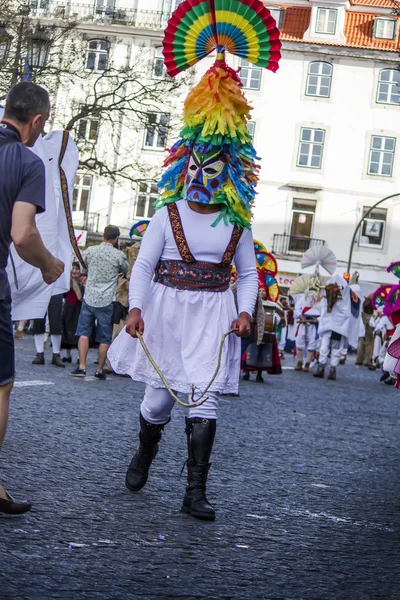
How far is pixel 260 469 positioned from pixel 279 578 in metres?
3.02

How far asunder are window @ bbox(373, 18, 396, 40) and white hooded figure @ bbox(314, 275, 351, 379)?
106ft

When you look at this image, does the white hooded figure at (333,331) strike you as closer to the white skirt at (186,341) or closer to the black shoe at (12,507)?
the white skirt at (186,341)

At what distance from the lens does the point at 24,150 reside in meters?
4.67

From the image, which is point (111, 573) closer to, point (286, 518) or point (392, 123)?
point (286, 518)

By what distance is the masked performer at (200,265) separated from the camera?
5770 mm

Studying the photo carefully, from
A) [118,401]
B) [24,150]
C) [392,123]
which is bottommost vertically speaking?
[118,401]

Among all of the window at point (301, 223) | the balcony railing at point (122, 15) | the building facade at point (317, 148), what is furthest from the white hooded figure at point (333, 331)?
the balcony railing at point (122, 15)

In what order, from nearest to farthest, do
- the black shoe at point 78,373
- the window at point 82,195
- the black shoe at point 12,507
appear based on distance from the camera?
1. the black shoe at point 12,507
2. the black shoe at point 78,373
3. the window at point 82,195

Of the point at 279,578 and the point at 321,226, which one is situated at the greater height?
the point at 321,226

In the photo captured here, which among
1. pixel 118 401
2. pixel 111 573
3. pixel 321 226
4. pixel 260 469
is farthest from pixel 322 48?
pixel 111 573

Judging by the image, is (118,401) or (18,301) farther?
(118,401)

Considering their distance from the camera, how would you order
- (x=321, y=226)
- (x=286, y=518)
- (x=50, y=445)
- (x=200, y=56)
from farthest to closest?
(x=321, y=226) < (x=50, y=445) < (x=200, y=56) < (x=286, y=518)

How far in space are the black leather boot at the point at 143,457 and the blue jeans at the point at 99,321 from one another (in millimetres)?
7782

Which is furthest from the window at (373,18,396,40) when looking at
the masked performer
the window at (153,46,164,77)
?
the masked performer
